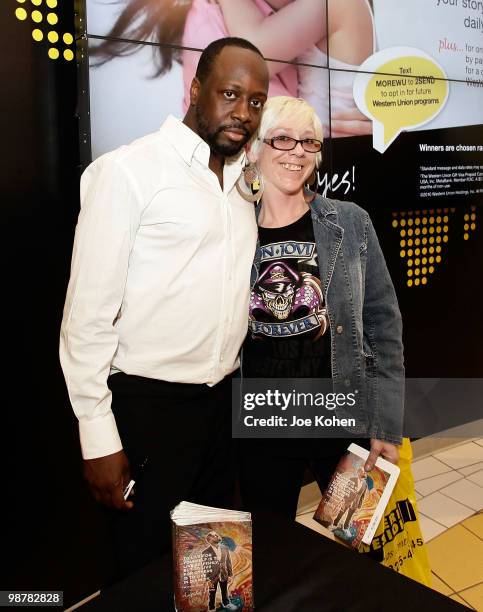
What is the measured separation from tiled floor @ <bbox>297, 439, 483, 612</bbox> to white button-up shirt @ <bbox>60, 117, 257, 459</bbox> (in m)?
1.47

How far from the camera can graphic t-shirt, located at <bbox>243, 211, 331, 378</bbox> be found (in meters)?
1.66

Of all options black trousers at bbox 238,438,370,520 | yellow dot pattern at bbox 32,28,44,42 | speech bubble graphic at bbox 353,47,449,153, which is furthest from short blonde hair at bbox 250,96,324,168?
speech bubble graphic at bbox 353,47,449,153

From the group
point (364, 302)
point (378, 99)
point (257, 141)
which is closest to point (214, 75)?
point (257, 141)

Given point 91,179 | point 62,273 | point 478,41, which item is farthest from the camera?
point 478,41

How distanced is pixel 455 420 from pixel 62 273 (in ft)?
8.28

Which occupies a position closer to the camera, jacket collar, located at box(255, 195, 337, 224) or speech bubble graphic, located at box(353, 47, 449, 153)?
jacket collar, located at box(255, 195, 337, 224)

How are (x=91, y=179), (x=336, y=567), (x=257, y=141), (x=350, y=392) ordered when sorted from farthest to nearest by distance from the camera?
(x=350, y=392) < (x=257, y=141) < (x=91, y=179) < (x=336, y=567)

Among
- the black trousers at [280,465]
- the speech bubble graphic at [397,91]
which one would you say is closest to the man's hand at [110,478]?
the black trousers at [280,465]

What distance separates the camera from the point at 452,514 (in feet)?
9.36

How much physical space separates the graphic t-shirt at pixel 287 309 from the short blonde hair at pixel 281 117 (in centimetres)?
26

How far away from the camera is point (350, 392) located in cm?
183

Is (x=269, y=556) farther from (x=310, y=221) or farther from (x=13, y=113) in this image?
(x=13, y=113)

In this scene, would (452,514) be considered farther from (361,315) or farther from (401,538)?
(361,315)
